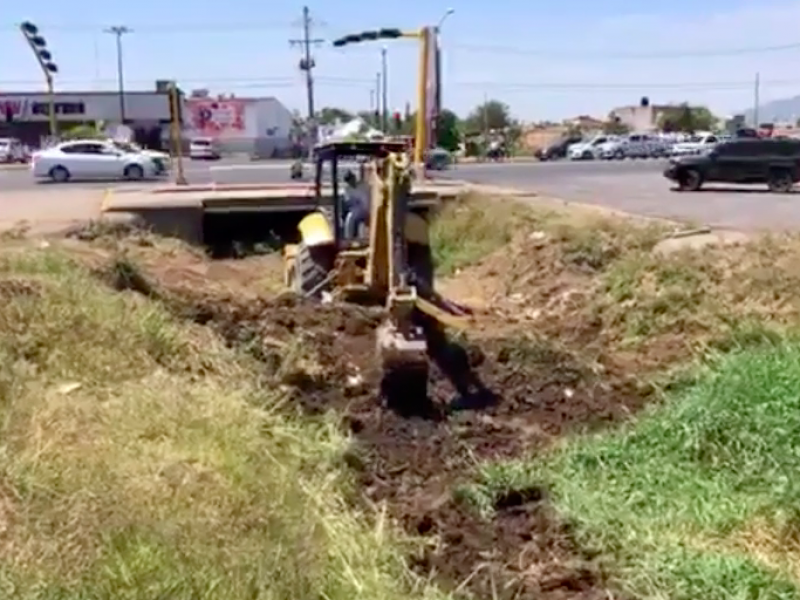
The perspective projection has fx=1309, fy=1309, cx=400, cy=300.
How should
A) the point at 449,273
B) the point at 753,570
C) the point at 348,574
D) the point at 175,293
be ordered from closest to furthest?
the point at 348,574 < the point at 753,570 < the point at 175,293 < the point at 449,273

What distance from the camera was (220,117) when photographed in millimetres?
92438

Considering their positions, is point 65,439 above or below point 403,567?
above

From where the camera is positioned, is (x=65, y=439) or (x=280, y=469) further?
(x=280, y=469)

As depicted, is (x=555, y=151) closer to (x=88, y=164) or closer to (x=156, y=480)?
(x=88, y=164)

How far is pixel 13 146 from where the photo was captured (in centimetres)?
7569

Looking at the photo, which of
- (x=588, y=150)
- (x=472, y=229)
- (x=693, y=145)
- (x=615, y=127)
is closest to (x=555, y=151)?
(x=588, y=150)

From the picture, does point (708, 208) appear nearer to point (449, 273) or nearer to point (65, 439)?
point (449, 273)

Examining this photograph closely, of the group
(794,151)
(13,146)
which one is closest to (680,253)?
(794,151)

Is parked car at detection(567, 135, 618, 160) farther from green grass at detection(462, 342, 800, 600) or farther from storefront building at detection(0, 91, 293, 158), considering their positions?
green grass at detection(462, 342, 800, 600)

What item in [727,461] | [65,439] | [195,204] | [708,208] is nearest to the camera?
[65,439]

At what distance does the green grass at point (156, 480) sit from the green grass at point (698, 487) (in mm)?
1302

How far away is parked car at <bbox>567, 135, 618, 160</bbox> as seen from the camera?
75.8 m

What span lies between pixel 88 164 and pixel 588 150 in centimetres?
3689

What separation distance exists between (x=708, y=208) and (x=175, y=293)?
16252mm
